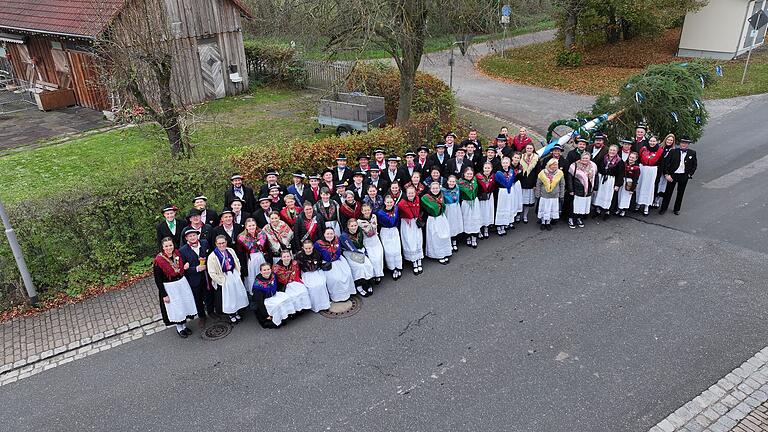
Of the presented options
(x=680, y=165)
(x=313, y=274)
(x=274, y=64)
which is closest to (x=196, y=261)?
(x=313, y=274)

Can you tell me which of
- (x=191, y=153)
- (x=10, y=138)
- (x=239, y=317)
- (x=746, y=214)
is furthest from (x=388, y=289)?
(x=10, y=138)

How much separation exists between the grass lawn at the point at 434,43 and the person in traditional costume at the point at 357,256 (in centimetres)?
635

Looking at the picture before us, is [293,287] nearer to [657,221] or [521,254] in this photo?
[521,254]

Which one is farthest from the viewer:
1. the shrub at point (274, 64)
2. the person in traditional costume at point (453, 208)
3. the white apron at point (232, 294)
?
the shrub at point (274, 64)

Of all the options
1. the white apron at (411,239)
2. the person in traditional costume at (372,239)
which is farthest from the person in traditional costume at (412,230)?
the person in traditional costume at (372,239)

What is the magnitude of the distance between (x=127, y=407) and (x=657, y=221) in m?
9.73

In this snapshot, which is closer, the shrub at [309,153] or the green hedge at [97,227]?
the green hedge at [97,227]

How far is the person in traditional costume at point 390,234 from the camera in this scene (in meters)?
8.80

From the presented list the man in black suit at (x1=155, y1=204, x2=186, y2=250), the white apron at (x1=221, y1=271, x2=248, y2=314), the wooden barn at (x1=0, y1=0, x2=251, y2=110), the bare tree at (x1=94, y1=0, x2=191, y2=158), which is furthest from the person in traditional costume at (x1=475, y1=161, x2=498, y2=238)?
the wooden barn at (x1=0, y1=0, x2=251, y2=110)

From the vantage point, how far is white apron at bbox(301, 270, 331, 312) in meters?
8.03

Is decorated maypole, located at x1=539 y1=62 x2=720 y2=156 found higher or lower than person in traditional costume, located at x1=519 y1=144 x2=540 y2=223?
higher

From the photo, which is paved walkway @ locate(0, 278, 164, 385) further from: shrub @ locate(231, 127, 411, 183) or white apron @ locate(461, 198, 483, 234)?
white apron @ locate(461, 198, 483, 234)

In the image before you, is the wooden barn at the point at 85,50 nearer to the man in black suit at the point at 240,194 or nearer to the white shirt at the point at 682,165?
the man in black suit at the point at 240,194

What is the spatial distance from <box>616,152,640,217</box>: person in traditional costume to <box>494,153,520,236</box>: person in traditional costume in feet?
7.05
